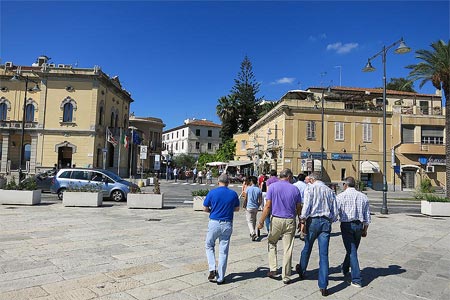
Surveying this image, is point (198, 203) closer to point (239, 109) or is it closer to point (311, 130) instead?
point (311, 130)

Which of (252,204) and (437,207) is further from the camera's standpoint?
(437,207)

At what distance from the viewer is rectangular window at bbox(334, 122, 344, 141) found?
1407 inches

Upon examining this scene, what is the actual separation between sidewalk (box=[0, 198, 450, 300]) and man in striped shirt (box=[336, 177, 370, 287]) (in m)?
0.35

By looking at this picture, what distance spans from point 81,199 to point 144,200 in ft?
8.55

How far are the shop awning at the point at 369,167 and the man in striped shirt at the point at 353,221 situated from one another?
1244 inches

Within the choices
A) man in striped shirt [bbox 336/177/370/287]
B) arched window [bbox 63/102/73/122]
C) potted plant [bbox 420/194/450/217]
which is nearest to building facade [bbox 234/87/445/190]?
potted plant [bbox 420/194/450/217]

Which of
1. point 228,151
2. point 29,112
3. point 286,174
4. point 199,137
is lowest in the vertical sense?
point 286,174

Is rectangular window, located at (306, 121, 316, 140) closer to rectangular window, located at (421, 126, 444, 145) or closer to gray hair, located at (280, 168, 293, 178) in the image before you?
rectangular window, located at (421, 126, 444, 145)

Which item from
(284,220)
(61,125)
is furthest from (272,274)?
(61,125)

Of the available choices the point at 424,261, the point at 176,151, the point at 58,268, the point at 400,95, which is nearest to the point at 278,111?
the point at 400,95

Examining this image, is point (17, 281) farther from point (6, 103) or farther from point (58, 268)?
point (6, 103)

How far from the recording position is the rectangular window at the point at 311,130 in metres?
35.3

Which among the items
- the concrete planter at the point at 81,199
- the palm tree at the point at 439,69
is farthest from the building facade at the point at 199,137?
the concrete planter at the point at 81,199

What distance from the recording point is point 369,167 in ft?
114
